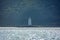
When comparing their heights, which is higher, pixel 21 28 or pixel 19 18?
pixel 19 18

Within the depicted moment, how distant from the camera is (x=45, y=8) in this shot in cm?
101

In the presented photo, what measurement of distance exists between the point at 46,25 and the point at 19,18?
289 millimetres

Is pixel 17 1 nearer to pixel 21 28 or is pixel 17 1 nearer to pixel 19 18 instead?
pixel 19 18

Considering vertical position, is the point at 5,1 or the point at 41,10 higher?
the point at 5,1

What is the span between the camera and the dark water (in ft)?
3.30

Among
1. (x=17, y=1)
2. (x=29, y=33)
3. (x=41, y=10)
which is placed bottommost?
(x=29, y=33)

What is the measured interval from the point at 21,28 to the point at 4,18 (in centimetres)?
21

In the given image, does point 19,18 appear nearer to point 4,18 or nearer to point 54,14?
point 4,18

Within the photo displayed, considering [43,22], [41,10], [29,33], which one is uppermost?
[41,10]

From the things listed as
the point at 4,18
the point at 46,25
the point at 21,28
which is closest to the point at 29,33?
the point at 21,28

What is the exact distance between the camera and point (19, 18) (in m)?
1.01

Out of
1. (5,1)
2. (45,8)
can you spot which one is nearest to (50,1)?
(45,8)

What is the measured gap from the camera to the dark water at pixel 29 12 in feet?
3.30

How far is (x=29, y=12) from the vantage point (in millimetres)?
1007
